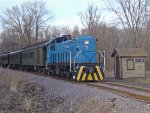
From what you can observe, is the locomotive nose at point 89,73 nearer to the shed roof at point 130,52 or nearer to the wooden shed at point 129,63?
the wooden shed at point 129,63

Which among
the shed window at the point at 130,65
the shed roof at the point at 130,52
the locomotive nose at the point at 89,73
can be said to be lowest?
the locomotive nose at the point at 89,73

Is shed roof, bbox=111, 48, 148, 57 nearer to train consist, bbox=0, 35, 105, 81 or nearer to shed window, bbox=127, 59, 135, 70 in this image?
shed window, bbox=127, 59, 135, 70

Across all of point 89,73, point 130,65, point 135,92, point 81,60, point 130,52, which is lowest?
point 135,92

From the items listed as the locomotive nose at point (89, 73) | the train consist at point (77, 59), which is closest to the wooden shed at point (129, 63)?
the train consist at point (77, 59)

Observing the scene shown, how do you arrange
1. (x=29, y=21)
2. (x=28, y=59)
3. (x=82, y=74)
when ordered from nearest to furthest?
(x=82, y=74), (x=28, y=59), (x=29, y=21)

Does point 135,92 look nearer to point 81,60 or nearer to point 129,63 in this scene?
point 81,60

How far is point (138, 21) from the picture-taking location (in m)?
47.2

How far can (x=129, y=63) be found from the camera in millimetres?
30344

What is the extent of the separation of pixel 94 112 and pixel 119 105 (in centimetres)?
149

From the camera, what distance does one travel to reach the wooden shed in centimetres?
2988

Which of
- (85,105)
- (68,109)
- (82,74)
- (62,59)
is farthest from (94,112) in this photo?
(62,59)

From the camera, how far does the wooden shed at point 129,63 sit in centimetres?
2988

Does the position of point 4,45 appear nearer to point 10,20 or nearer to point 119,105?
point 10,20


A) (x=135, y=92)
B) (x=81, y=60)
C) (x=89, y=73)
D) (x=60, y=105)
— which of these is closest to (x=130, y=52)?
(x=81, y=60)
